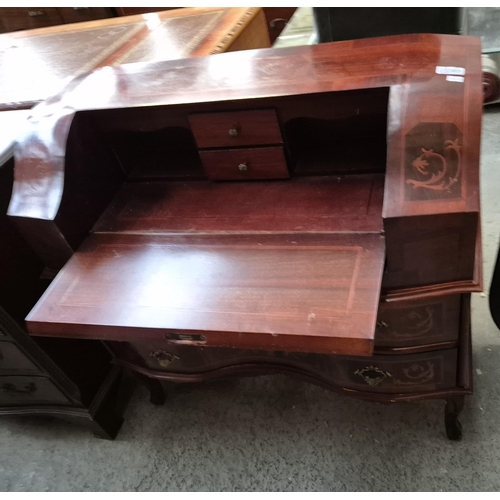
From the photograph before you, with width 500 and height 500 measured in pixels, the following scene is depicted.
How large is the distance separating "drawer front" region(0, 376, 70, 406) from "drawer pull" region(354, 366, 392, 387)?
30.1 inches

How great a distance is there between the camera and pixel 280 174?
0.93 meters

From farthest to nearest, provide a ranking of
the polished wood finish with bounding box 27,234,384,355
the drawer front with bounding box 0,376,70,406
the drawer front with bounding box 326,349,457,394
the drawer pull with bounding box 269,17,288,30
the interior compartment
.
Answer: the drawer pull with bounding box 269,17,288,30 < the drawer front with bounding box 0,376,70,406 < the drawer front with bounding box 326,349,457,394 < the interior compartment < the polished wood finish with bounding box 27,234,384,355

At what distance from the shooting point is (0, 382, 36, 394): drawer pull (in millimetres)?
1240

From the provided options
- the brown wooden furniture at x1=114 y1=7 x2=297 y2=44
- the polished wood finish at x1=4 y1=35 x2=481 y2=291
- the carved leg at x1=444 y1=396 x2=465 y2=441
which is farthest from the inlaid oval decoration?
the brown wooden furniture at x1=114 y1=7 x2=297 y2=44

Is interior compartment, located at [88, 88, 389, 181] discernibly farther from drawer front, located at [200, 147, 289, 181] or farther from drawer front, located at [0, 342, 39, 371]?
drawer front, located at [0, 342, 39, 371]

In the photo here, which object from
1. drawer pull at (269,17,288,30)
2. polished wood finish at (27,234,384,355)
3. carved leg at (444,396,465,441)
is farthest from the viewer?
drawer pull at (269,17,288,30)

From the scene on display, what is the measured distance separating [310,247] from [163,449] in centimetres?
82

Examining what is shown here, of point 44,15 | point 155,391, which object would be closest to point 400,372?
point 155,391

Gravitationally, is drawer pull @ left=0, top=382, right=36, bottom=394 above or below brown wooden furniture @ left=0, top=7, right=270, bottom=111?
below

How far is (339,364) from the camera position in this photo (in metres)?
0.98

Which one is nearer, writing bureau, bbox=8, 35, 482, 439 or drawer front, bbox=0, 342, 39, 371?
writing bureau, bbox=8, 35, 482, 439

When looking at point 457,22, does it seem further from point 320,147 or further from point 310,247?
point 310,247

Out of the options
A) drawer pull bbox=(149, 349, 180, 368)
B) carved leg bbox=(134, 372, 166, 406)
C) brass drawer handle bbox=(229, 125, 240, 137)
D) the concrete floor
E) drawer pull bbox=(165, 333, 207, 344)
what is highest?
brass drawer handle bbox=(229, 125, 240, 137)

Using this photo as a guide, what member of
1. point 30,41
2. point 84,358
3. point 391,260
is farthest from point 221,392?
point 30,41
